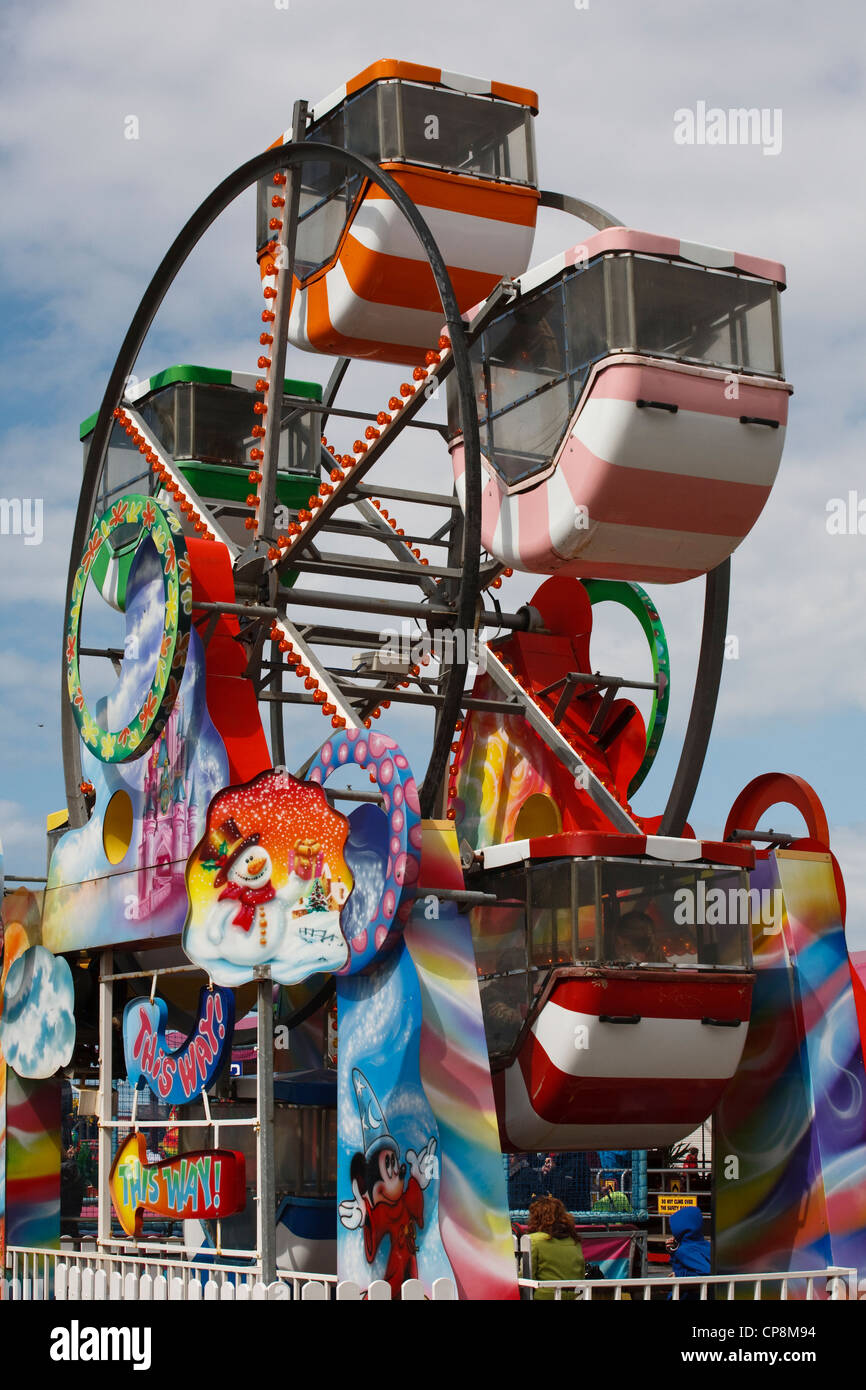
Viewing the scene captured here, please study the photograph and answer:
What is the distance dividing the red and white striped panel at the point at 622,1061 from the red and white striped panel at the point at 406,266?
253 inches

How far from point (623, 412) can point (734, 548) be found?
1.62 m

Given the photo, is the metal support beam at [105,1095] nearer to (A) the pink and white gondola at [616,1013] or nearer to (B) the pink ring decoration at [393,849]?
(A) the pink and white gondola at [616,1013]

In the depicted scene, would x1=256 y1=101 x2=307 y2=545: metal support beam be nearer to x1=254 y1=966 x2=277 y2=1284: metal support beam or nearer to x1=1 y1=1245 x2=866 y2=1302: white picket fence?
x1=254 y1=966 x2=277 y2=1284: metal support beam

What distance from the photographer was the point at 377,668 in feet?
52.5

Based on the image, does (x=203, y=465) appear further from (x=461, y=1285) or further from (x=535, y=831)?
(x=461, y=1285)

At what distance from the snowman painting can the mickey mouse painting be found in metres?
1.10

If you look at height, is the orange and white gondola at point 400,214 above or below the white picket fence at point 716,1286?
above

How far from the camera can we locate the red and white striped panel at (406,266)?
51.9 feet

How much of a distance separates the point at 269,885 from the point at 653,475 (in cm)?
415

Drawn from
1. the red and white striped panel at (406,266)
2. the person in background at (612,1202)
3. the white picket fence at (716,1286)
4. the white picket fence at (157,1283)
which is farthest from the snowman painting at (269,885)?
the person in background at (612,1202)

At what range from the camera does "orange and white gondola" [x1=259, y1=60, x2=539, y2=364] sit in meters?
15.8

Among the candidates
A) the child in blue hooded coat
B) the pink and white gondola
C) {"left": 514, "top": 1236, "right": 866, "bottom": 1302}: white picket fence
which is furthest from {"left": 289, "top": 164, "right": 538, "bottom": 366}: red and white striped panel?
{"left": 514, "top": 1236, "right": 866, "bottom": 1302}: white picket fence
